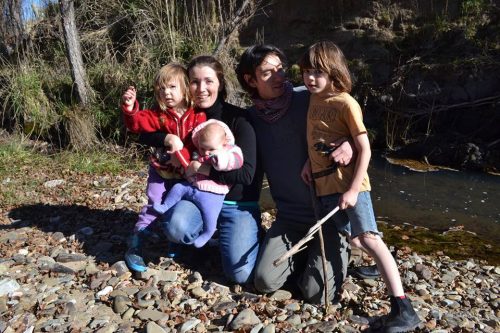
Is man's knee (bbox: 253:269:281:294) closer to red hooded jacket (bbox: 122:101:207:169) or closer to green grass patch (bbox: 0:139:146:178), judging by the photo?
red hooded jacket (bbox: 122:101:207:169)

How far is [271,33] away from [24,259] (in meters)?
8.62

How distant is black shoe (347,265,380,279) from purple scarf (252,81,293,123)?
105 cm

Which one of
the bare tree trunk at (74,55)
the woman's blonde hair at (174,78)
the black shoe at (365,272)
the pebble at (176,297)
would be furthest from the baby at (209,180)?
the bare tree trunk at (74,55)

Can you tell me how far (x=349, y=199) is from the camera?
257 cm

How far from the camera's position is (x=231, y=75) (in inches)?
269

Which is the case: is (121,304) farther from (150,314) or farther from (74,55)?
(74,55)

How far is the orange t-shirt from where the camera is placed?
2.62 meters

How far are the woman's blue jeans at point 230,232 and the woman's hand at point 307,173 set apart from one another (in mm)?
466

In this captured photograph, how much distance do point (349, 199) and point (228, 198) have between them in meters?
0.89

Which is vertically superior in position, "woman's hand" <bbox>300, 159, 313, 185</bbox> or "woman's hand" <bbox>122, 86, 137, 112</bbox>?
"woman's hand" <bbox>122, 86, 137, 112</bbox>

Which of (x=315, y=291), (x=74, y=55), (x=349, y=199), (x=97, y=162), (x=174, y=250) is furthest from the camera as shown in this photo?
(x=74, y=55)

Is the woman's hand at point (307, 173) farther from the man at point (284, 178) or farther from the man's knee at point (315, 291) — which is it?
the man's knee at point (315, 291)

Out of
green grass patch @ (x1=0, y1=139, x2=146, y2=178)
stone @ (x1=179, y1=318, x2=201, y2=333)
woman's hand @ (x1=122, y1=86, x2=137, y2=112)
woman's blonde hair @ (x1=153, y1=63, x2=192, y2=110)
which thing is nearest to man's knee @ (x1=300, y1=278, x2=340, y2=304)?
stone @ (x1=179, y1=318, x2=201, y2=333)

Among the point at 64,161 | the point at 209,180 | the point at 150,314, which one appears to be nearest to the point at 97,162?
the point at 64,161
